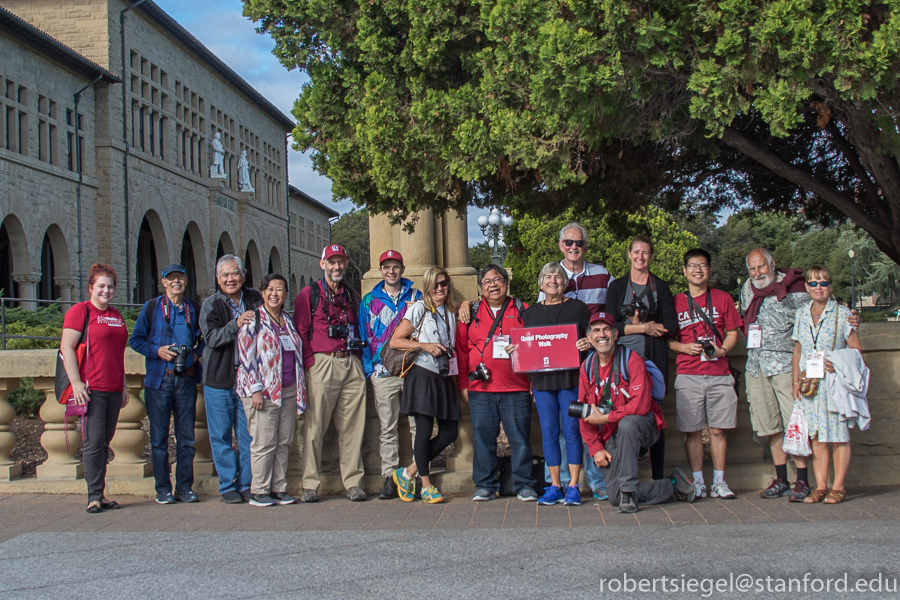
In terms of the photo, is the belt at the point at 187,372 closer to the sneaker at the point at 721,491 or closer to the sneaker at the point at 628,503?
the sneaker at the point at 628,503

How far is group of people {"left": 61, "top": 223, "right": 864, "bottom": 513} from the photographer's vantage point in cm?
582

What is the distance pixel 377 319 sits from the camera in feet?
20.9

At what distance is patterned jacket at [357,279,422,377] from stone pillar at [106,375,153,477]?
193 centimetres

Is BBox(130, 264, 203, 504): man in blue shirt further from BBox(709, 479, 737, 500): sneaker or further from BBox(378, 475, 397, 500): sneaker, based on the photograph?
BBox(709, 479, 737, 500): sneaker

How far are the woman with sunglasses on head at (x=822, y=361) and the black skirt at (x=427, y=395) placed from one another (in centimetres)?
248

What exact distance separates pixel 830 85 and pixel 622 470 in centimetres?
313

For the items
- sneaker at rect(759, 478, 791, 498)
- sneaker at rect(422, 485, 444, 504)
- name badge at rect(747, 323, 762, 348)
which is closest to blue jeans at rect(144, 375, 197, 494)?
sneaker at rect(422, 485, 444, 504)

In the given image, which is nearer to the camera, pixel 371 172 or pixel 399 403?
pixel 399 403

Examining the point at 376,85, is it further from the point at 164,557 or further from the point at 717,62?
the point at 164,557

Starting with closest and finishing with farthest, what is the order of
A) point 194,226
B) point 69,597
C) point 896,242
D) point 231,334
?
point 69,597 → point 231,334 → point 896,242 → point 194,226

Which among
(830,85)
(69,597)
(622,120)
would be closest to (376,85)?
(622,120)

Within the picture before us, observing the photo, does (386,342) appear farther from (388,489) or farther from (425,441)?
(388,489)

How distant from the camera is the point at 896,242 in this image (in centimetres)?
868

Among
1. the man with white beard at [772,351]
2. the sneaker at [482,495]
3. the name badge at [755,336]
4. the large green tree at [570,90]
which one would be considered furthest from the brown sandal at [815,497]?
the large green tree at [570,90]
